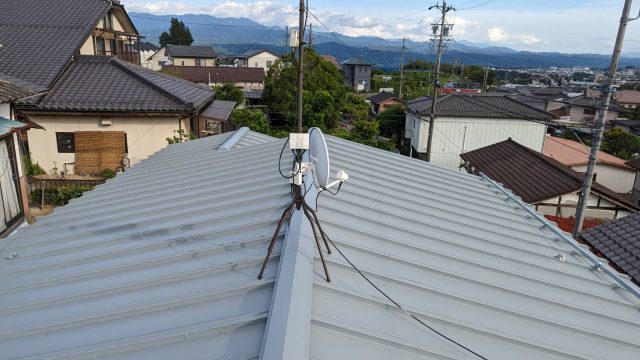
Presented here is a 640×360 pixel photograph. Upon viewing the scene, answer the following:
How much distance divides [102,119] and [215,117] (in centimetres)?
401

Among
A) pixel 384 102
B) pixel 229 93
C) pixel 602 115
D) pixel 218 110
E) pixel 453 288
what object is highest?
pixel 602 115

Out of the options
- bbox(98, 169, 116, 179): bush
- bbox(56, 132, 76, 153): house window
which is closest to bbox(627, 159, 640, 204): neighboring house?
bbox(98, 169, 116, 179): bush

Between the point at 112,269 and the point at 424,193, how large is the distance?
13.5ft

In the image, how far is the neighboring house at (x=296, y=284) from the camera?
2.48 m

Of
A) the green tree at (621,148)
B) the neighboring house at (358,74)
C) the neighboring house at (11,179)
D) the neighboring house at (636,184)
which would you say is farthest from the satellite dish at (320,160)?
the neighboring house at (358,74)

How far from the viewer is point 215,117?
1670cm

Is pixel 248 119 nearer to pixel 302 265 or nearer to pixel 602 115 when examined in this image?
pixel 602 115

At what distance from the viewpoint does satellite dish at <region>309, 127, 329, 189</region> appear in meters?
3.09

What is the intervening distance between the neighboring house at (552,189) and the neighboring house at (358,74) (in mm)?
51782

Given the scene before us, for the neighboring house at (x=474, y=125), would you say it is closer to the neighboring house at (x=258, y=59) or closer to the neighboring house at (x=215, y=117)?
the neighboring house at (x=215, y=117)

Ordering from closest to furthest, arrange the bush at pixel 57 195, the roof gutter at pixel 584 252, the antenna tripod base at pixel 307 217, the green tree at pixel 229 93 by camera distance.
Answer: the antenna tripod base at pixel 307 217
the roof gutter at pixel 584 252
the bush at pixel 57 195
the green tree at pixel 229 93

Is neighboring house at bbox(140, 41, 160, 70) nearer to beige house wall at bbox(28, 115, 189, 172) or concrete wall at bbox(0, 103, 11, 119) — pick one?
beige house wall at bbox(28, 115, 189, 172)

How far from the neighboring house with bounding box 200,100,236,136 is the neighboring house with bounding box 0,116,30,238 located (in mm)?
8380

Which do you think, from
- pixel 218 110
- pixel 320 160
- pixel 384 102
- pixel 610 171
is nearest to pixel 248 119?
pixel 218 110
